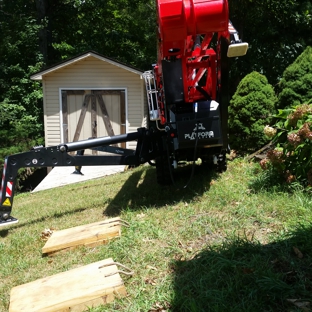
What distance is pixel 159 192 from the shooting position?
20.0 feet

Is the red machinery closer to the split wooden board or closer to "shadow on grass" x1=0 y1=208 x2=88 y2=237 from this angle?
"shadow on grass" x1=0 y1=208 x2=88 y2=237

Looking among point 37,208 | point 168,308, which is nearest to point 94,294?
point 168,308

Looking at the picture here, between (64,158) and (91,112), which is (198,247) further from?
(91,112)

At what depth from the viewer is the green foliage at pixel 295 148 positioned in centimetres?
435

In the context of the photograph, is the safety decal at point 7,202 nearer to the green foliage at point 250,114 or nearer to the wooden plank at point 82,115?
the green foliage at point 250,114

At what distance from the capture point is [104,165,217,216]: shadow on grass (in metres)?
5.43

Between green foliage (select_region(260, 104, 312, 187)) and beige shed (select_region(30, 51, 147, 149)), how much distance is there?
7835mm

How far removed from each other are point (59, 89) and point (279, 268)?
11094mm

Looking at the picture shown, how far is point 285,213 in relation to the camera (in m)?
3.90

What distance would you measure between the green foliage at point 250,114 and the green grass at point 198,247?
1.28 m

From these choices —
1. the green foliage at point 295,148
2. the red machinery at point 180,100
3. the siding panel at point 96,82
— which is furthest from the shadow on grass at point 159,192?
the siding panel at point 96,82

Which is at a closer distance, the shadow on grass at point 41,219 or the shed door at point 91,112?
the shadow on grass at point 41,219

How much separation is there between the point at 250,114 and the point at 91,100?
695 cm

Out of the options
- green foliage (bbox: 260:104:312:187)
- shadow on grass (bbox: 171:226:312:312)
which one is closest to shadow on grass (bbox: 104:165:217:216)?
green foliage (bbox: 260:104:312:187)
